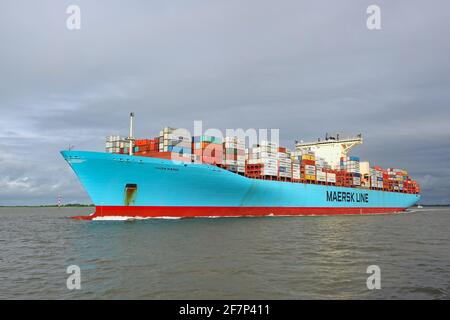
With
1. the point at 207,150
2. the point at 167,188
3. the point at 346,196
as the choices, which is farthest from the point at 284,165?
the point at 167,188

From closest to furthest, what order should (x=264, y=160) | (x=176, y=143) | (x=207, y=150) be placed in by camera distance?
(x=176, y=143)
(x=207, y=150)
(x=264, y=160)

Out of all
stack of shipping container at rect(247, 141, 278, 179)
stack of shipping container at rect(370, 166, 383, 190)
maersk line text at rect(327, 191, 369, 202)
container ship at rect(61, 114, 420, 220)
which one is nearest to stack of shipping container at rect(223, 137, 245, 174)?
container ship at rect(61, 114, 420, 220)

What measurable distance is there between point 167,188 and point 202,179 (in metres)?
3.78

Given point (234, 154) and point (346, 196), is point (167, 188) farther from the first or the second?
point (346, 196)

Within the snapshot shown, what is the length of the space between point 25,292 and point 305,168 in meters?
44.2

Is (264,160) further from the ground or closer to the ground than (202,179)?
further from the ground

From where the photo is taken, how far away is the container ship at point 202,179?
3250cm

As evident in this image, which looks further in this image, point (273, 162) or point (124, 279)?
point (273, 162)

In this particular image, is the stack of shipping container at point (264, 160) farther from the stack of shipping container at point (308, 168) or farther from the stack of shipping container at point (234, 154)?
the stack of shipping container at point (308, 168)

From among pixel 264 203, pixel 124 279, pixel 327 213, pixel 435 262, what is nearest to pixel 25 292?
pixel 124 279

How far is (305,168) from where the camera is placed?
51.2 metres

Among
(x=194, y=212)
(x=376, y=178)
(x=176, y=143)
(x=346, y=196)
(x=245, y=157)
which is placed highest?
(x=176, y=143)

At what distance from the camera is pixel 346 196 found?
59.0 meters
